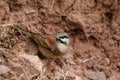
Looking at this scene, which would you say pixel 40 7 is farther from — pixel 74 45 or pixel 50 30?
pixel 74 45

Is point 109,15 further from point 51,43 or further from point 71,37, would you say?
point 51,43

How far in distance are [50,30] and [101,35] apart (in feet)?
3.60

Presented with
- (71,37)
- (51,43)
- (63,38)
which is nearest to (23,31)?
(51,43)

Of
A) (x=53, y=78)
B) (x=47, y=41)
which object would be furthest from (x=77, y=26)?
(x=53, y=78)

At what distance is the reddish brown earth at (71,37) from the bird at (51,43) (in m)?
0.10

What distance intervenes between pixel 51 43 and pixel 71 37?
66 centimetres

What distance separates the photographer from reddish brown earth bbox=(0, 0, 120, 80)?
737 centimetres

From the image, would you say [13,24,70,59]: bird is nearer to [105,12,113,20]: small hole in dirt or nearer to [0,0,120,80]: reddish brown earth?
[0,0,120,80]: reddish brown earth

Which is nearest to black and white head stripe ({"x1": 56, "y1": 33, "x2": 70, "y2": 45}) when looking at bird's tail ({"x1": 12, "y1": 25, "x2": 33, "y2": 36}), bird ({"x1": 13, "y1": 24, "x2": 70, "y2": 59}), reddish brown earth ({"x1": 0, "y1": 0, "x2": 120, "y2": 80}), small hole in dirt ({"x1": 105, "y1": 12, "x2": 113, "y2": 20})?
bird ({"x1": 13, "y1": 24, "x2": 70, "y2": 59})

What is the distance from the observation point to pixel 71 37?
873cm

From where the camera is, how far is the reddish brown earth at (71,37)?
7371mm

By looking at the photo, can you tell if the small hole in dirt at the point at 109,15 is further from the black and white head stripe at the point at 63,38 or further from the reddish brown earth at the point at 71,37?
the black and white head stripe at the point at 63,38

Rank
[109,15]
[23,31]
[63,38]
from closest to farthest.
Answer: [23,31] < [63,38] < [109,15]

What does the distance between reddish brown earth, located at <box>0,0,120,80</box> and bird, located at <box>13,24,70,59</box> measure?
10 cm
